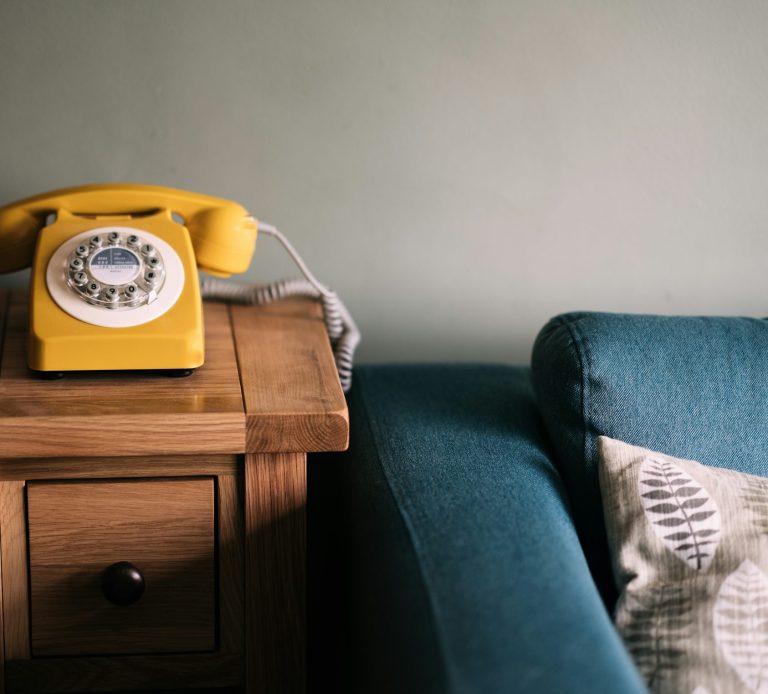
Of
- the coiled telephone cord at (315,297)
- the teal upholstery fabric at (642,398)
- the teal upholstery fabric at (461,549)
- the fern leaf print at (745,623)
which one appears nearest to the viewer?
the teal upholstery fabric at (461,549)

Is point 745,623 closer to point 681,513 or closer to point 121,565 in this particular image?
point 681,513

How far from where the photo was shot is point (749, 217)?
4.92ft

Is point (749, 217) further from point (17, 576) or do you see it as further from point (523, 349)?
point (17, 576)

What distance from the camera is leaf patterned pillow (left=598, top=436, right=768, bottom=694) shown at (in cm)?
93

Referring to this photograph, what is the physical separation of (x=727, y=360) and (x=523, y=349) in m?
0.42

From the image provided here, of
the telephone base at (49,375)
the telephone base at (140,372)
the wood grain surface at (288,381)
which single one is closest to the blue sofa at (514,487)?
the wood grain surface at (288,381)

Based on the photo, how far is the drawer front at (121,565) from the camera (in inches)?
41.2

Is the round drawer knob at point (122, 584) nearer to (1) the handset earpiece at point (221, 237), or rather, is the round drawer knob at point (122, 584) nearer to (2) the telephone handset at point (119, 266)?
(2) the telephone handset at point (119, 266)

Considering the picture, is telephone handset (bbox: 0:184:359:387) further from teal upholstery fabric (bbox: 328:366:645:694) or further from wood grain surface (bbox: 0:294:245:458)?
teal upholstery fabric (bbox: 328:366:645:694)

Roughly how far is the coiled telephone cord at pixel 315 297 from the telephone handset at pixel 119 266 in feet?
0.39

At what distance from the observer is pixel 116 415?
1.00 meters

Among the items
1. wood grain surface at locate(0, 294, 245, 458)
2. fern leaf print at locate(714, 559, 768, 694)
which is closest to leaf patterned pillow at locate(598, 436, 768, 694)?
fern leaf print at locate(714, 559, 768, 694)

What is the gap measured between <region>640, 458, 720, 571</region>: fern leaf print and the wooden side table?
1.10 ft

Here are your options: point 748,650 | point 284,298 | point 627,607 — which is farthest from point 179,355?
point 748,650
